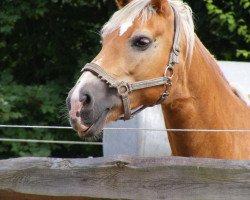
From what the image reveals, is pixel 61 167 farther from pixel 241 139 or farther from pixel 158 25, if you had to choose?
pixel 241 139

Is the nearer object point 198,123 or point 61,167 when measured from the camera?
point 61,167

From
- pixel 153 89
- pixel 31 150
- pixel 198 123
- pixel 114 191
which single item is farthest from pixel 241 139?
pixel 31 150

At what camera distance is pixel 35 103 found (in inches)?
297

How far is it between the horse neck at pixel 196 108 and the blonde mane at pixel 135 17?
81 millimetres

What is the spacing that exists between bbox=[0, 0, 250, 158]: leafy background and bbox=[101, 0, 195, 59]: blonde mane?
3.53 meters

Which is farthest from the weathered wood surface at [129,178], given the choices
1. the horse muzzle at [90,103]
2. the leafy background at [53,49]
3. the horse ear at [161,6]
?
the leafy background at [53,49]

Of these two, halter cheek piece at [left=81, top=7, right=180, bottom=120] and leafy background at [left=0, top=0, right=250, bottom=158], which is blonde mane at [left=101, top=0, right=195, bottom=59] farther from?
leafy background at [left=0, top=0, right=250, bottom=158]

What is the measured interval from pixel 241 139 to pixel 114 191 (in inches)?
41.9

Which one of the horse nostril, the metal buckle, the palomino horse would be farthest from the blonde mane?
the horse nostril

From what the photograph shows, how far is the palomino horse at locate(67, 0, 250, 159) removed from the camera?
303 cm

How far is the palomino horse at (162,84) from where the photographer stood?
9.95 feet

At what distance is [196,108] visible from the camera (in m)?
3.36

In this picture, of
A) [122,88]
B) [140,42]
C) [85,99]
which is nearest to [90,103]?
[85,99]

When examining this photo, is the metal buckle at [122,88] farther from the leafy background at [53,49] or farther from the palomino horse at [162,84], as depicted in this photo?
the leafy background at [53,49]
